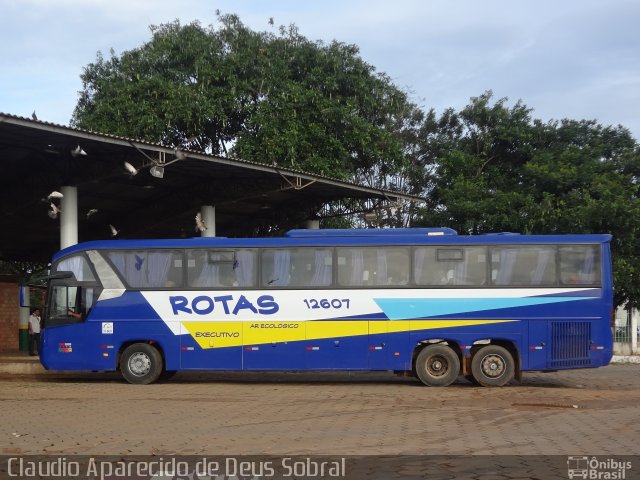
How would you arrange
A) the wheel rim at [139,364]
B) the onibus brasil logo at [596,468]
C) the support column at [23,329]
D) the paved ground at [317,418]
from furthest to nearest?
the support column at [23,329]
the wheel rim at [139,364]
the paved ground at [317,418]
the onibus brasil logo at [596,468]

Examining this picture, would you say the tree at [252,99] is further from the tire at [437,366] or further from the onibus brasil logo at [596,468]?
the onibus brasil logo at [596,468]

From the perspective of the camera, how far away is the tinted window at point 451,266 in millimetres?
16484

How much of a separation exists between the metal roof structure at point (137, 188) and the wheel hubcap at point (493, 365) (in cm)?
721

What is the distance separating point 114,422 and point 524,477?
573cm

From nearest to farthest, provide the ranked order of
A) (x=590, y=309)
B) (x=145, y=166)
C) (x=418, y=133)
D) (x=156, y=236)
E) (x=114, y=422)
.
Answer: (x=114, y=422) → (x=590, y=309) → (x=145, y=166) → (x=156, y=236) → (x=418, y=133)

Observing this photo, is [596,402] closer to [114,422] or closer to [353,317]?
[353,317]

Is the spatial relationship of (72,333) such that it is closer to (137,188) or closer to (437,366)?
(437,366)

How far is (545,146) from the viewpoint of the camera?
3294 cm

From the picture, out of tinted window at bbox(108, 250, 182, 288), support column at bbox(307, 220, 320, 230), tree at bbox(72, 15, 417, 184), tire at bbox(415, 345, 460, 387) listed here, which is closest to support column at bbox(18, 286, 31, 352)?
tree at bbox(72, 15, 417, 184)

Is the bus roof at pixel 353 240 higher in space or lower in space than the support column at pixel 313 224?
lower

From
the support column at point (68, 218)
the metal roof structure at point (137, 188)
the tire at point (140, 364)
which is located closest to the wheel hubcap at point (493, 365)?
the tire at point (140, 364)

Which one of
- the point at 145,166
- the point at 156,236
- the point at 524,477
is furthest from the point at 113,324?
the point at 156,236

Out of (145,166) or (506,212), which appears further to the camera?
(506,212)

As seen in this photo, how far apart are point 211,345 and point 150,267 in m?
2.01
